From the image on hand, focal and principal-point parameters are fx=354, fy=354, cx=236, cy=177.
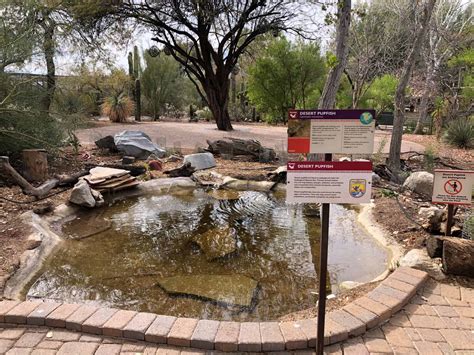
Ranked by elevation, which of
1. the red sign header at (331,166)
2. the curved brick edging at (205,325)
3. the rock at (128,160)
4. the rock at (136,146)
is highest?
the red sign header at (331,166)

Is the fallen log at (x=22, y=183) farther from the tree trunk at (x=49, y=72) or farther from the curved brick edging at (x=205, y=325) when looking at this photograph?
the curved brick edging at (x=205, y=325)

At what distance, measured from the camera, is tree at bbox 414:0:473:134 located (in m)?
13.1

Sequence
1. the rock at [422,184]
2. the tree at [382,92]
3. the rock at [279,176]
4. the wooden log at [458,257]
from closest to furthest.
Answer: the wooden log at [458,257]
the rock at [422,184]
the rock at [279,176]
the tree at [382,92]

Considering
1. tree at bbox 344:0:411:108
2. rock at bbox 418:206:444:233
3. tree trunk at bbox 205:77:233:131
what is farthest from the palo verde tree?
rock at bbox 418:206:444:233

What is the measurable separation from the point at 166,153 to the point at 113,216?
10.8ft

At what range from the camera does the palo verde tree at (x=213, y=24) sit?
11.3 metres

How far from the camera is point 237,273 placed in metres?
3.10

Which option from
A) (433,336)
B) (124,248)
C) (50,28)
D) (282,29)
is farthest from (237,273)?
(282,29)

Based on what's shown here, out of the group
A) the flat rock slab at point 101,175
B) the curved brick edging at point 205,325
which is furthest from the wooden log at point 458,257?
the flat rock slab at point 101,175

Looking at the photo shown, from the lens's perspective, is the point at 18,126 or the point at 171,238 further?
the point at 18,126

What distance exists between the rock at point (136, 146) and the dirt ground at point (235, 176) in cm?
27

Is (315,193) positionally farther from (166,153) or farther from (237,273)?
(166,153)

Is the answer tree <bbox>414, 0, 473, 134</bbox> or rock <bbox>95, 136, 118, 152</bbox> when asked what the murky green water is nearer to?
rock <bbox>95, 136, 118, 152</bbox>

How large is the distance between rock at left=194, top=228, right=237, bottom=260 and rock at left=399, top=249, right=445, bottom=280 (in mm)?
1578
